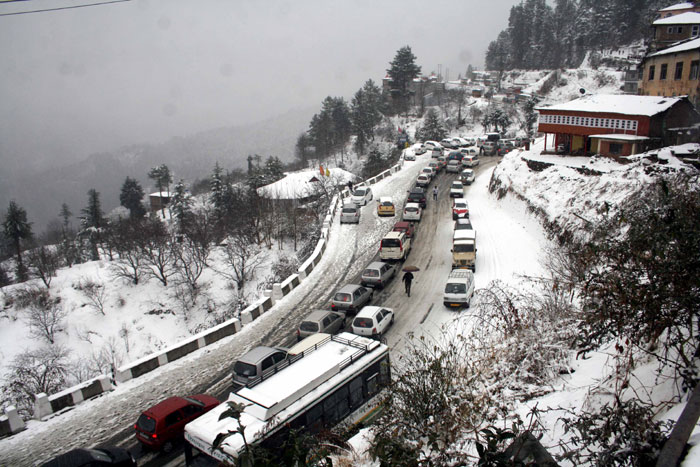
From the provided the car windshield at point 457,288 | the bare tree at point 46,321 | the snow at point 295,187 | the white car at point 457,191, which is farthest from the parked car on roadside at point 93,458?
the snow at point 295,187

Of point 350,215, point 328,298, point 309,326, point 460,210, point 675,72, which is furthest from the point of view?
point 675,72

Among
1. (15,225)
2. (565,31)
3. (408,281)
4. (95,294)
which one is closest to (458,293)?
(408,281)

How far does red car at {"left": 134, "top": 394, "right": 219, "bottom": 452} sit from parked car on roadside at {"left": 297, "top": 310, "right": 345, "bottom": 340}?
546 cm

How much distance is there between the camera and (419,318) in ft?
61.8

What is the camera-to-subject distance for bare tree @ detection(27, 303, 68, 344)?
126 ft

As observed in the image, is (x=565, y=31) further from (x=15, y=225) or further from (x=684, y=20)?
(x=15, y=225)

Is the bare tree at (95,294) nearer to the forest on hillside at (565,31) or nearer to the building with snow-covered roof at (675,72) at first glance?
the building with snow-covered roof at (675,72)

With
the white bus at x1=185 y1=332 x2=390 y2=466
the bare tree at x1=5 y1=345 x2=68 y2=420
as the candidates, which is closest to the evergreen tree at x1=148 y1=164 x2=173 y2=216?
the bare tree at x1=5 y1=345 x2=68 y2=420

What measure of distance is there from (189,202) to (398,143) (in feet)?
130

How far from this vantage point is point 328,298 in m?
22.2

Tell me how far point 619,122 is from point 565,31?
316ft

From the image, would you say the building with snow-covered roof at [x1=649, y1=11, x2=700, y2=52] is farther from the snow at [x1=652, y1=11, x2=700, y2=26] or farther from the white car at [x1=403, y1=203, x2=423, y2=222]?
the white car at [x1=403, y1=203, x2=423, y2=222]

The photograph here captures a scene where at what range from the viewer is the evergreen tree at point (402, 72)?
105562 millimetres

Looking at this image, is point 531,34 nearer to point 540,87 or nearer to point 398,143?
point 540,87
